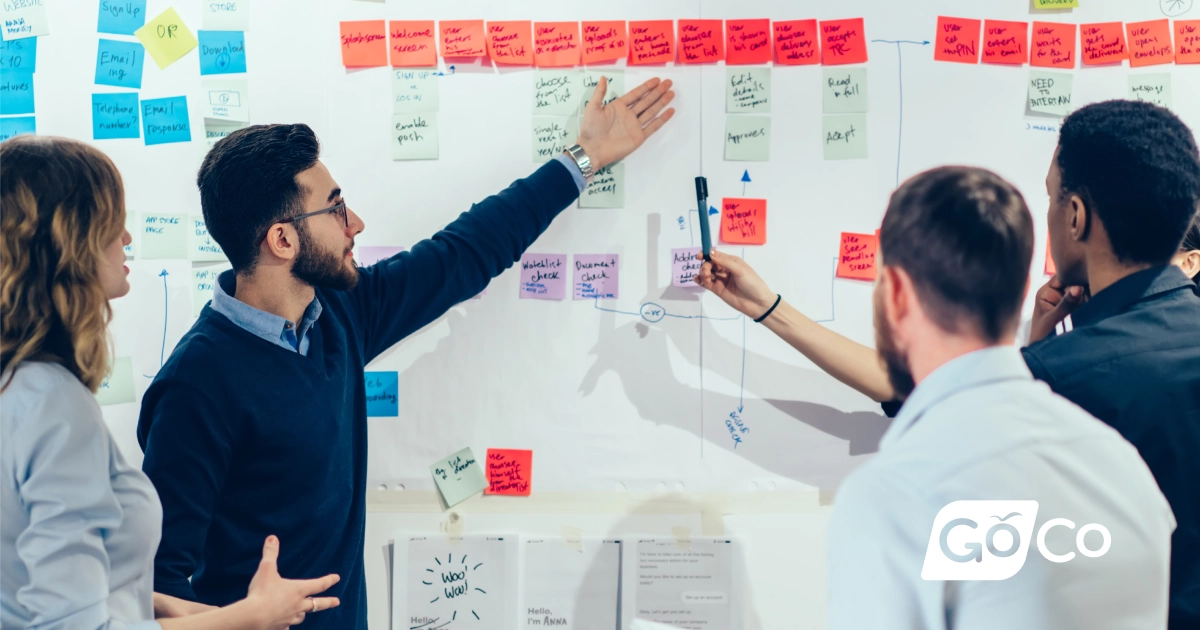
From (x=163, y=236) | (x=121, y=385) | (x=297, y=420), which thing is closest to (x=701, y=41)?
(x=297, y=420)

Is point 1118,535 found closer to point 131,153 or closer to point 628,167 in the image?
point 628,167

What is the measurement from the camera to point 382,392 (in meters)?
1.72

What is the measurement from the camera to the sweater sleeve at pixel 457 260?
1555 mm

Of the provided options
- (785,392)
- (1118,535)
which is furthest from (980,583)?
(785,392)

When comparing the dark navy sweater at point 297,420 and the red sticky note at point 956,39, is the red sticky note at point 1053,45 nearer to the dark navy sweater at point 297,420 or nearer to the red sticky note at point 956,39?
the red sticky note at point 956,39

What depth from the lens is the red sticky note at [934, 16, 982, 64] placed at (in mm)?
1675

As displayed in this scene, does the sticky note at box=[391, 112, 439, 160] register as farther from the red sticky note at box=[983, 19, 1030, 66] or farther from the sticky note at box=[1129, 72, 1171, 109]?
the sticky note at box=[1129, 72, 1171, 109]

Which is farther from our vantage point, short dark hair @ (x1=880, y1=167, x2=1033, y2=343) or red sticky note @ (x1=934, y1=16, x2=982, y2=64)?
red sticky note @ (x1=934, y1=16, x2=982, y2=64)

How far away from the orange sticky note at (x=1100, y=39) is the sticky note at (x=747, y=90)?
2.15 feet

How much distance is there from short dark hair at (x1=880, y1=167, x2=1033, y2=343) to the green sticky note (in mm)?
1122

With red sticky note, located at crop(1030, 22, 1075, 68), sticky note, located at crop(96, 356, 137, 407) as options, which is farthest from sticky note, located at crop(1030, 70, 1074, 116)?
sticky note, located at crop(96, 356, 137, 407)

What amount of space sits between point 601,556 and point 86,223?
1128 millimetres

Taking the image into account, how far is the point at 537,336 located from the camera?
172 cm

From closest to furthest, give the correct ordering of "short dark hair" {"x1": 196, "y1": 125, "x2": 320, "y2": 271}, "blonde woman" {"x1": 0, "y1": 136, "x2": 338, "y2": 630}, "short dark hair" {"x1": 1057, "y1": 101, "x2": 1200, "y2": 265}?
"blonde woman" {"x1": 0, "y1": 136, "x2": 338, "y2": 630} < "short dark hair" {"x1": 1057, "y1": 101, "x2": 1200, "y2": 265} < "short dark hair" {"x1": 196, "y1": 125, "x2": 320, "y2": 271}
